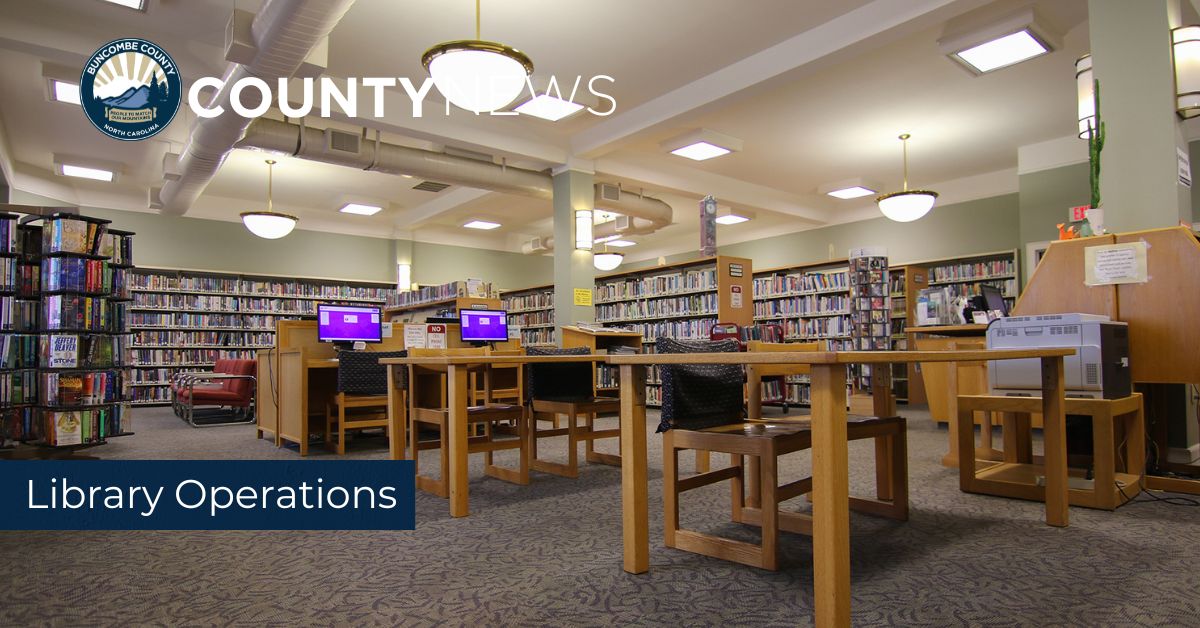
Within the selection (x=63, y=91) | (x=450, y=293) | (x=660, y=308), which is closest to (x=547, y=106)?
(x=450, y=293)

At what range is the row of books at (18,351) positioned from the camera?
15.0 feet

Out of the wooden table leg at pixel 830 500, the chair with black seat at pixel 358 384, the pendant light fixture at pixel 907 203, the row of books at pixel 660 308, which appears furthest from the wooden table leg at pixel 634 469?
the pendant light fixture at pixel 907 203

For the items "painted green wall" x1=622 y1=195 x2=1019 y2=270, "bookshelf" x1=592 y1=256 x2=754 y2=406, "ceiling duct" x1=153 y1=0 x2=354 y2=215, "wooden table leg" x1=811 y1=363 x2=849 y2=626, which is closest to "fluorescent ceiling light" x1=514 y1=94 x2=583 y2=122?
"ceiling duct" x1=153 y1=0 x2=354 y2=215

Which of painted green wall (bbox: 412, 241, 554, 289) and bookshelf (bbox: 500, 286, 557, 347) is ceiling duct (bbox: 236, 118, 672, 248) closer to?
bookshelf (bbox: 500, 286, 557, 347)

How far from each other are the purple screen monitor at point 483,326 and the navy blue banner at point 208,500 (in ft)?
7.94

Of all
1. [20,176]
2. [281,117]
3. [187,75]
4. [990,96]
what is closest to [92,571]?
[187,75]

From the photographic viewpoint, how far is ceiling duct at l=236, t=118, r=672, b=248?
6.71 meters

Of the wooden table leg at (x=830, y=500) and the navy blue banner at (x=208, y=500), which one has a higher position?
the wooden table leg at (x=830, y=500)

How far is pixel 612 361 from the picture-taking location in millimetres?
2154

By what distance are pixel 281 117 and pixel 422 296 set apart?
3.40 m

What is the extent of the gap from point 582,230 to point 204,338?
6.85m

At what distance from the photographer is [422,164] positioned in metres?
7.67

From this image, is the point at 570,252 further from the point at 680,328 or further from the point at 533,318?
the point at 533,318

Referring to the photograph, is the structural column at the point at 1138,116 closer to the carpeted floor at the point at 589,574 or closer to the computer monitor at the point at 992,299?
the computer monitor at the point at 992,299
